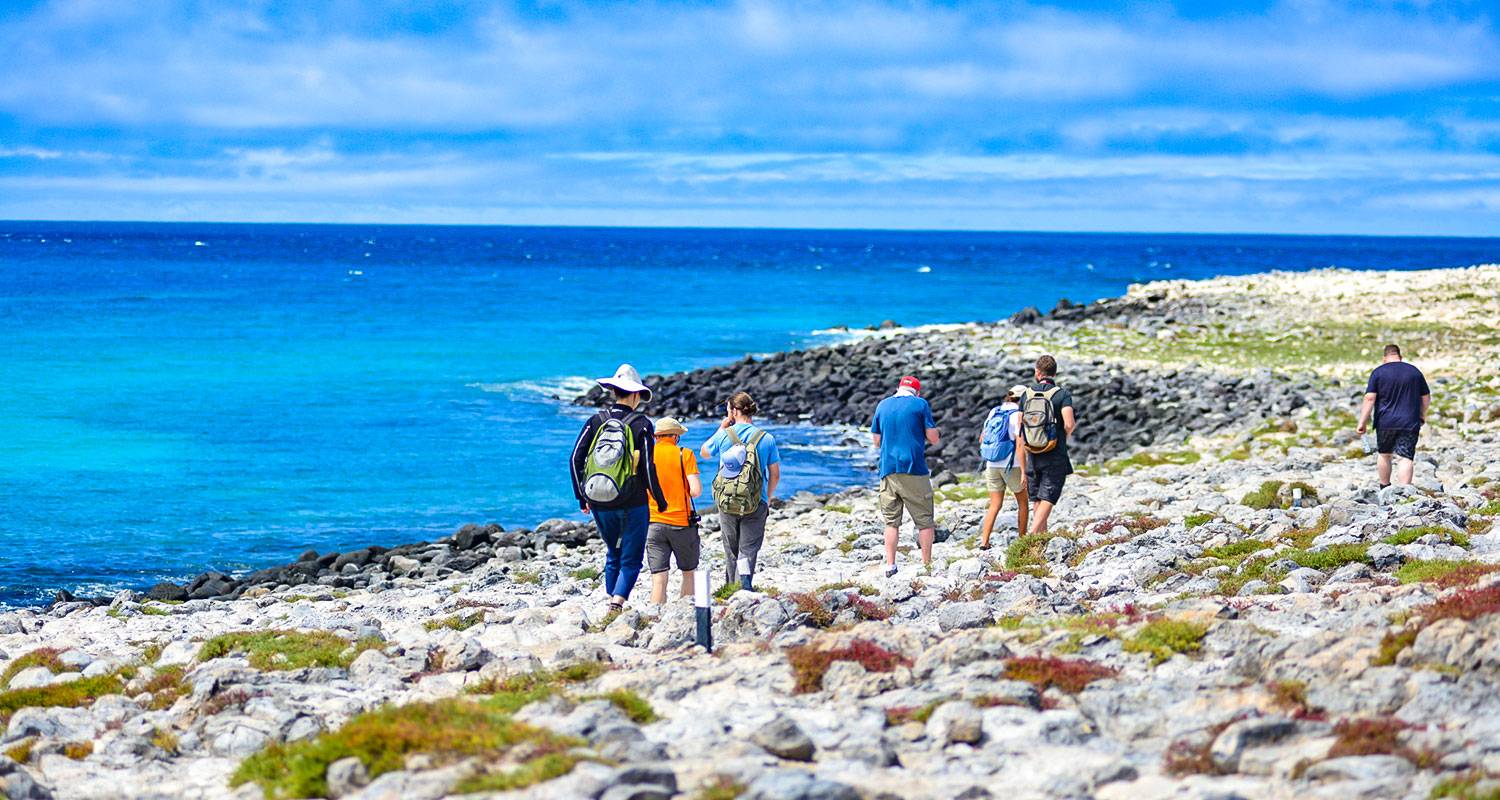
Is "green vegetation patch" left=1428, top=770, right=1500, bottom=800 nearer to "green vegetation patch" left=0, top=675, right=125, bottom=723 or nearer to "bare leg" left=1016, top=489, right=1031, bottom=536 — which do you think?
"green vegetation patch" left=0, top=675, right=125, bottom=723

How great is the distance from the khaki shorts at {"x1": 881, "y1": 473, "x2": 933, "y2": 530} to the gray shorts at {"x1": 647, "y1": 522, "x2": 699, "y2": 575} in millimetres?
2844

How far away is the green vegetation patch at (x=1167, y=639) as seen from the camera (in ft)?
33.3

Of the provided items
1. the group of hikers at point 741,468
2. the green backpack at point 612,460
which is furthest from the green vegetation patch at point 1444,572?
the green backpack at point 612,460

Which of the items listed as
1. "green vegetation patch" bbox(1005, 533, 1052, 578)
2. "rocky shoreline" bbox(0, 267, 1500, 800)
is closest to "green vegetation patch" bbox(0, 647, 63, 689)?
"rocky shoreline" bbox(0, 267, 1500, 800)

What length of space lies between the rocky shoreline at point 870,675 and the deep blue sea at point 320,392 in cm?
664

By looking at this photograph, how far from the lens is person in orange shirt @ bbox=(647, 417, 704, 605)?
43.0ft

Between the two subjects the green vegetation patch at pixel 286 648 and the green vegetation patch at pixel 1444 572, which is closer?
the green vegetation patch at pixel 1444 572

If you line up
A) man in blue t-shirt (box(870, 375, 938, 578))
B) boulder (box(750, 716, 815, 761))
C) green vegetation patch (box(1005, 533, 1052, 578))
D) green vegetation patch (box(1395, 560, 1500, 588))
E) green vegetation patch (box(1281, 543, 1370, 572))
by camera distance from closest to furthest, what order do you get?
boulder (box(750, 716, 815, 761)) < green vegetation patch (box(1395, 560, 1500, 588)) < green vegetation patch (box(1281, 543, 1370, 572)) < man in blue t-shirt (box(870, 375, 938, 578)) < green vegetation patch (box(1005, 533, 1052, 578))

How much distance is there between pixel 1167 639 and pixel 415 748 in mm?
5325

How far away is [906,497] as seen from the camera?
613 inches

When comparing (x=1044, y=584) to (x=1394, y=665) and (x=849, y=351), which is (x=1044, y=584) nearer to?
(x=1394, y=665)

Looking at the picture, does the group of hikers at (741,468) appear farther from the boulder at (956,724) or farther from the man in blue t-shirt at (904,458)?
the boulder at (956,724)

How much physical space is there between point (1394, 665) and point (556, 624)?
699 centimetres

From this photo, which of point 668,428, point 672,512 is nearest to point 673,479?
point 672,512
